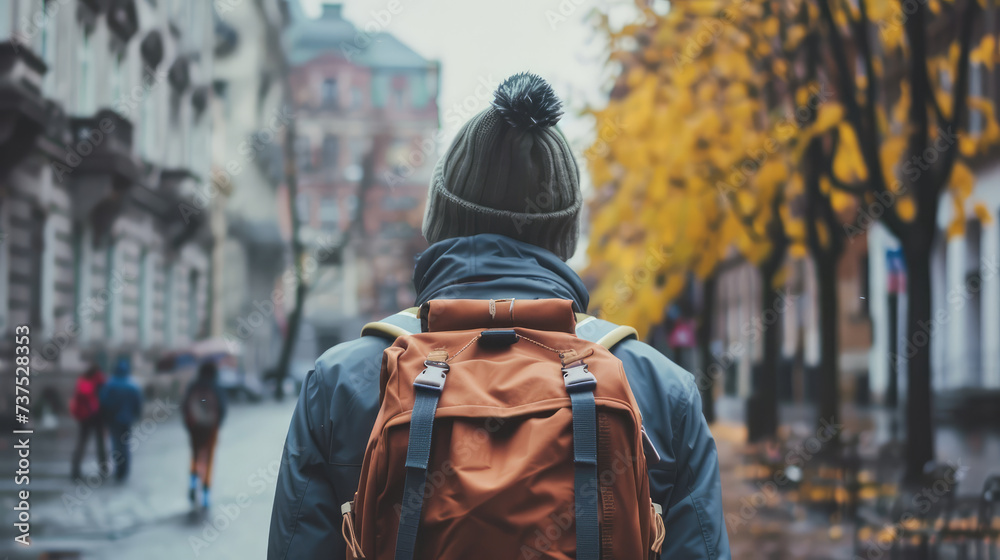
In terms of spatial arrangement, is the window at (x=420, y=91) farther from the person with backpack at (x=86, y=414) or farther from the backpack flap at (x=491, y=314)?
the backpack flap at (x=491, y=314)

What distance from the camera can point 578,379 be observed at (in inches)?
62.6

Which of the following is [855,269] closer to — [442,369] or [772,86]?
[772,86]

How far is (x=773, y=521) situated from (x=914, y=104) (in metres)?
4.27

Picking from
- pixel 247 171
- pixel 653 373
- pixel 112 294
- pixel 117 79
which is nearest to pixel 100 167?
pixel 112 294

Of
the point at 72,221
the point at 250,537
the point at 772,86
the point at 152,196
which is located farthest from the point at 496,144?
the point at 152,196

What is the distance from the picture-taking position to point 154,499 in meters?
10.7

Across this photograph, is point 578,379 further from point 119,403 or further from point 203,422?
point 119,403

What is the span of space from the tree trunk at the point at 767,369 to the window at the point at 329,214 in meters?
39.9

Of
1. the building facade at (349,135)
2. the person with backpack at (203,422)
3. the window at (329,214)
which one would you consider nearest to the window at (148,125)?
the person with backpack at (203,422)

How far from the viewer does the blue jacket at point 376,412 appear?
1729mm

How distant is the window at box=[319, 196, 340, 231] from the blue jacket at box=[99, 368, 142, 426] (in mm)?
40322

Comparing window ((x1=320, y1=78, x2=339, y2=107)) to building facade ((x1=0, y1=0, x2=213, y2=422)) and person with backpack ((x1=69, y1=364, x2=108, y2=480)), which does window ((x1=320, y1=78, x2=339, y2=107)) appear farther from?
person with backpack ((x1=69, y1=364, x2=108, y2=480))

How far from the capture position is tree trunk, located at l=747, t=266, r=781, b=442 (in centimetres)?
1360

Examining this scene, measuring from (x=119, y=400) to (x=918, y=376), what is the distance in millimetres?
9523
